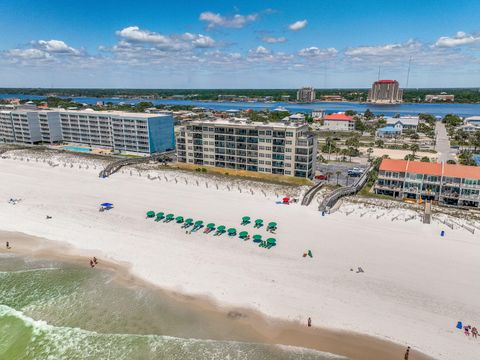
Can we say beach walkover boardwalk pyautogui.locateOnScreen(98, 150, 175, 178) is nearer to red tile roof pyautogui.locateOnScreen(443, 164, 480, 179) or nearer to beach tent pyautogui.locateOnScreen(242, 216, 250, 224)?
beach tent pyautogui.locateOnScreen(242, 216, 250, 224)

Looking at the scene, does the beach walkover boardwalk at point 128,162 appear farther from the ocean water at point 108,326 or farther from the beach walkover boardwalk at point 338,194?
the beach walkover boardwalk at point 338,194

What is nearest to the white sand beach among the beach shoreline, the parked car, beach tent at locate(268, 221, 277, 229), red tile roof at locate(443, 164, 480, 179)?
the beach shoreline

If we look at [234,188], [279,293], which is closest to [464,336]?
[279,293]

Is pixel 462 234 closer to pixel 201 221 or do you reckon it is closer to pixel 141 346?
pixel 201 221

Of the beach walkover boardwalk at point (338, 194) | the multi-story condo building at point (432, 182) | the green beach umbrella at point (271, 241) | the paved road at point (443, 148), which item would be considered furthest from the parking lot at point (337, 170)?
the paved road at point (443, 148)

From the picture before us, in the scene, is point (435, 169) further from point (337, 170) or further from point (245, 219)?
point (245, 219)
